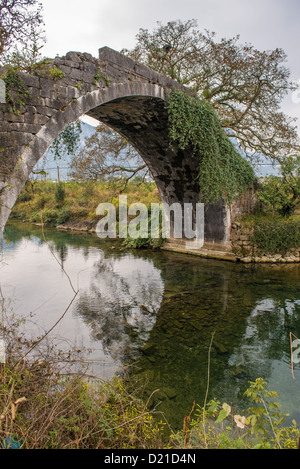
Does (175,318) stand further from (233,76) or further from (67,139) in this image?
(233,76)

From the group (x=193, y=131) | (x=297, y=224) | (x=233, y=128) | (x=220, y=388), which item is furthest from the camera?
(x=233, y=128)

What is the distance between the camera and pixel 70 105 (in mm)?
4855

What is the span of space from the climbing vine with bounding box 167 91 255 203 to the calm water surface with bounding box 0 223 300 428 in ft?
9.12

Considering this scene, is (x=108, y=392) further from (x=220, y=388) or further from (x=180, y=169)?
(x=180, y=169)

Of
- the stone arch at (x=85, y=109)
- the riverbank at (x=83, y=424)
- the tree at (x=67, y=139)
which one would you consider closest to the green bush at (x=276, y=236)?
the stone arch at (x=85, y=109)

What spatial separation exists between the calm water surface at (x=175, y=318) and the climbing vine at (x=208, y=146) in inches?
109

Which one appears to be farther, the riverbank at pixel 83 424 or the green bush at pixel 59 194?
the green bush at pixel 59 194

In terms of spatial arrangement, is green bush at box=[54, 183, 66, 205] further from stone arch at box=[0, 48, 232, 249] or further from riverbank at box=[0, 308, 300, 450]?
riverbank at box=[0, 308, 300, 450]

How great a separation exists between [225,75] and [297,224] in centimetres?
593

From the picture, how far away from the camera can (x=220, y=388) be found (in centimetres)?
351

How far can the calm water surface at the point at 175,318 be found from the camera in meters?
3.66

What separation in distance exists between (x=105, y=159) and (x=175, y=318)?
759 centimetres

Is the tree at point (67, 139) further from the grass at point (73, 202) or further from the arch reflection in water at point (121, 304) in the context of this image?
the grass at point (73, 202)
